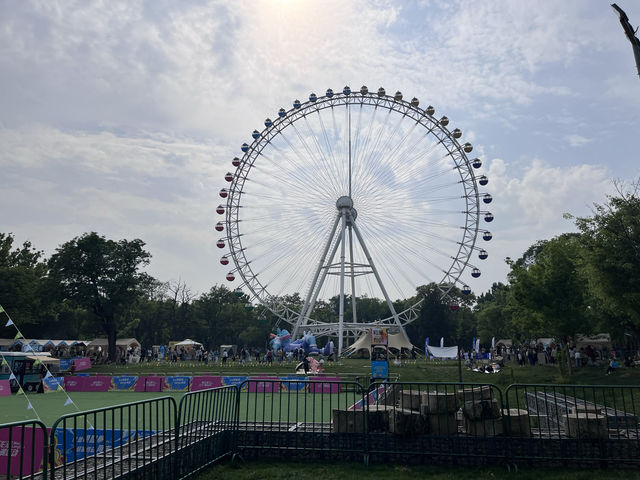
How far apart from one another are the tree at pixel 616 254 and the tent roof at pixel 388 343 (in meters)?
23.1

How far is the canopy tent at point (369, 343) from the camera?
4447 centimetres

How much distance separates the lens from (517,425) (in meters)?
8.61

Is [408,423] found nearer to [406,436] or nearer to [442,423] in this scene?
[406,436]

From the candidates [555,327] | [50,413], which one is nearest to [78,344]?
[50,413]

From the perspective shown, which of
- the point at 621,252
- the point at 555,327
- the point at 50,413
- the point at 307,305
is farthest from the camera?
the point at 307,305

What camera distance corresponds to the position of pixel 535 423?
37.4 feet

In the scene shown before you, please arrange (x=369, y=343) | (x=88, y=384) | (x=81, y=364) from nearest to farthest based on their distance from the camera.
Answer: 1. (x=88, y=384)
2. (x=81, y=364)
3. (x=369, y=343)

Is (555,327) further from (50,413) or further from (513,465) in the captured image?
(50,413)

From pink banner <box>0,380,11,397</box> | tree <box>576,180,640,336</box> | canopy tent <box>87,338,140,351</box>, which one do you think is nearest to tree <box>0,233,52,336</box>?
canopy tent <box>87,338,140,351</box>

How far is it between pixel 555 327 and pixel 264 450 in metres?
23.8

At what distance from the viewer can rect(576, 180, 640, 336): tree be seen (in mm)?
21125

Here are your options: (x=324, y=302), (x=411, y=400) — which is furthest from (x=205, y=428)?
(x=324, y=302)

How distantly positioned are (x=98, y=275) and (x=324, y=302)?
5699 centimetres

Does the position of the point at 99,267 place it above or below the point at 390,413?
above
